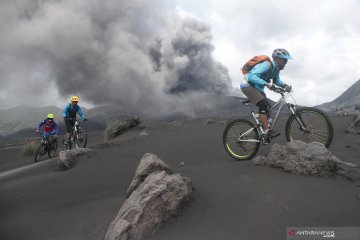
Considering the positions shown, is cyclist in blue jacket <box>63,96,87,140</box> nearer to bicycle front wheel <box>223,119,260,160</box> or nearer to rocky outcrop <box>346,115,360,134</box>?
bicycle front wheel <box>223,119,260,160</box>

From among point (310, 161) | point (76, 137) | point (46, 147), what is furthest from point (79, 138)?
point (310, 161)

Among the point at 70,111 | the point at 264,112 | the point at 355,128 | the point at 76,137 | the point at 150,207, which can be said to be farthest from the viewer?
A: the point at 76,137

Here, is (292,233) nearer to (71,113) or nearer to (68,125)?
(71,113)

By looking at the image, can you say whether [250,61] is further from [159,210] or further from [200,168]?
[159,210]

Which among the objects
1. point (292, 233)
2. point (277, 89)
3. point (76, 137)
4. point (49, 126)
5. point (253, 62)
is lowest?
point (292, 233)

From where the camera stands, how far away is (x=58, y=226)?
13.8ft

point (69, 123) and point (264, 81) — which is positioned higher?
point (264, 81)

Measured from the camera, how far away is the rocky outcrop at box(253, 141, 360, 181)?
479 cm

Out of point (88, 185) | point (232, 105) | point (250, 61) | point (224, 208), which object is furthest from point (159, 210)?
point (232, 105)

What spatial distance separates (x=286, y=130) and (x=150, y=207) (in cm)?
357

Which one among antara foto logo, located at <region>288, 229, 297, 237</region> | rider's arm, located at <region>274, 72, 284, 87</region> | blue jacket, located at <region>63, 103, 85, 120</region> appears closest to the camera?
antara foto logo, located at <region>288, 229, 297, 237</region>

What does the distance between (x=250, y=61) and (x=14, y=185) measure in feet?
18.3

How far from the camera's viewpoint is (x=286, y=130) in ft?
20.7

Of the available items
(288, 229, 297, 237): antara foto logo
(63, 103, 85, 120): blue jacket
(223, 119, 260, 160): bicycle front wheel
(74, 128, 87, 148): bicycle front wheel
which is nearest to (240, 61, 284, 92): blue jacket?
(223, 119, 260, 160): bicycle front wheel
